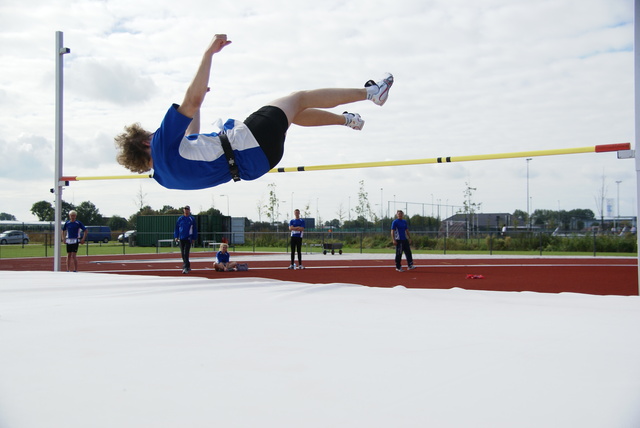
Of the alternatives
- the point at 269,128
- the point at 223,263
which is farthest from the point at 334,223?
the point at 269,128

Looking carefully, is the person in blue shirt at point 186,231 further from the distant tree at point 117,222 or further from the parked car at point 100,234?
the distant tree at point 117,222

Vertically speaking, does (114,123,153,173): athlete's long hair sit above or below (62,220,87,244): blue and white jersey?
above

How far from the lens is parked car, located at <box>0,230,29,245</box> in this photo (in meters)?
27.7

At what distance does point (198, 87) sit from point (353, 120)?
140 cm

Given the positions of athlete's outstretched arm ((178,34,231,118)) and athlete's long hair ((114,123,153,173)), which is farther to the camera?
athlete's long hair ((114,123,153,173))

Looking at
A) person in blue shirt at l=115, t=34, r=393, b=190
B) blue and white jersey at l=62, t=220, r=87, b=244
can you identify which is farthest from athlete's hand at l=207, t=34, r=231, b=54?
blue and white jersey at l=62, t=220, r=87, b=244

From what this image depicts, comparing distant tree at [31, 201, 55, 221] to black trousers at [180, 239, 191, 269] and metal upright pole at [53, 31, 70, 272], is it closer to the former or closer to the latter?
black trousers at [180, 239, 191, 269]

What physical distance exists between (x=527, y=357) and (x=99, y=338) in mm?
1219

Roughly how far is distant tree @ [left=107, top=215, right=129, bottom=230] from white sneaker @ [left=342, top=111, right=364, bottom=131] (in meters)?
41.6

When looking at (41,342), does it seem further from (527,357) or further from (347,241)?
(347,241)

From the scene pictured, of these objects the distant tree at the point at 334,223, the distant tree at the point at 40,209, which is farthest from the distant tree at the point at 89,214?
the distant tree at the point at 334,223

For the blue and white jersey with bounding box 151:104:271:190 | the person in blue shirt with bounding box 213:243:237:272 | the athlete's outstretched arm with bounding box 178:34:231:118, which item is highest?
the athlete's outstretched arm with bounding box 178:34:231:118

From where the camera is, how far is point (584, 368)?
4.25 ft

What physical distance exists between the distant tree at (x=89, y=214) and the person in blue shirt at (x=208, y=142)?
141 feet
